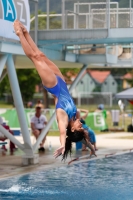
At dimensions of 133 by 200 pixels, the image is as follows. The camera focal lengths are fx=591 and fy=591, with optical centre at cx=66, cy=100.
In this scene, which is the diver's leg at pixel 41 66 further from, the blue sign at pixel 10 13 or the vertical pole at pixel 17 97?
the vertical pole at pixel 17 97

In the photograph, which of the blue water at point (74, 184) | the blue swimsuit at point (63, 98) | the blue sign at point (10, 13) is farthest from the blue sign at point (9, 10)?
the blue swimsuit at point (63, 98)

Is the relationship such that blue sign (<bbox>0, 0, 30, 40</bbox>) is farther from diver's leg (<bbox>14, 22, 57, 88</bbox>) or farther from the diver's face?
the diver's face

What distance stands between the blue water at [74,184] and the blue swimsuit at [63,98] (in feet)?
12.1

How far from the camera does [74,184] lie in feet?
44.8

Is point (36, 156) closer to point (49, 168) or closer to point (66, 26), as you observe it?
point (49, 168)

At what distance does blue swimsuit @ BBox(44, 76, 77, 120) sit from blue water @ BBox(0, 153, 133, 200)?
3.68 metres

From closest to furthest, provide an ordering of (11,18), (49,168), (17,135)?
(11,18), (49,168), (17,135)

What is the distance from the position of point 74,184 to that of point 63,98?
5.26 metres

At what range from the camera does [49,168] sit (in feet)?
54.1

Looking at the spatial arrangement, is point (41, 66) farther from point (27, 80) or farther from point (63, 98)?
point (27, 80)

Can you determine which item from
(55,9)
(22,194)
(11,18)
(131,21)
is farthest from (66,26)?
(22,194)

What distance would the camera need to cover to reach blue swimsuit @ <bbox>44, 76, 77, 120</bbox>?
8.62m

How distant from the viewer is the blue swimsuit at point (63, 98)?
28.3 ft

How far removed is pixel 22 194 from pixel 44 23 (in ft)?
21.8
